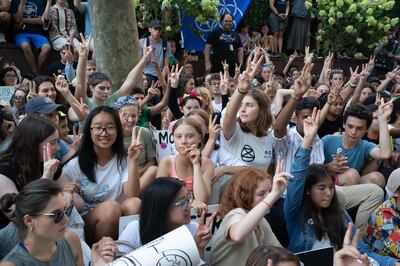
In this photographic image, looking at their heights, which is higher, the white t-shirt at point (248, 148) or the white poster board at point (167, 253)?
the white t-shirt at point (248, 148)

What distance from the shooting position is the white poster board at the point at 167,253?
265 centimetres

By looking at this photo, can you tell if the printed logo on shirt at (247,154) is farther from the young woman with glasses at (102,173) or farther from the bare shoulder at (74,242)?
the bare shoulder at (74,242)

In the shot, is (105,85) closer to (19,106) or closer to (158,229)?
(19,106)

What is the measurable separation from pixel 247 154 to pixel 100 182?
1302 mm

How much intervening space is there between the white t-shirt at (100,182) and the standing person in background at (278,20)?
9.43 m

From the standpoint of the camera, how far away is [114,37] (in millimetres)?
7137

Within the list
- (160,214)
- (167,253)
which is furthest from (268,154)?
(167,253)

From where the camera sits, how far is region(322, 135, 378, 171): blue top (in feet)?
17.5

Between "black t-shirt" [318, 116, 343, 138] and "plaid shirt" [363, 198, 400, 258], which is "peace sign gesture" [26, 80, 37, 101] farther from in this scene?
"plaid shirt" [363, 198, 400, 258]

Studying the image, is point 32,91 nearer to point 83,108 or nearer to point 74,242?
point 83,108

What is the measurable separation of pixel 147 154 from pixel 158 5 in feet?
18.3

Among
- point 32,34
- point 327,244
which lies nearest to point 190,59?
point 32,34

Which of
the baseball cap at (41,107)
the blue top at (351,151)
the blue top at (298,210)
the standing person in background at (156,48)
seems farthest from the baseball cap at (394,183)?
the standing person in background at (156,48)

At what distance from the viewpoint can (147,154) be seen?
5227 millimetres
